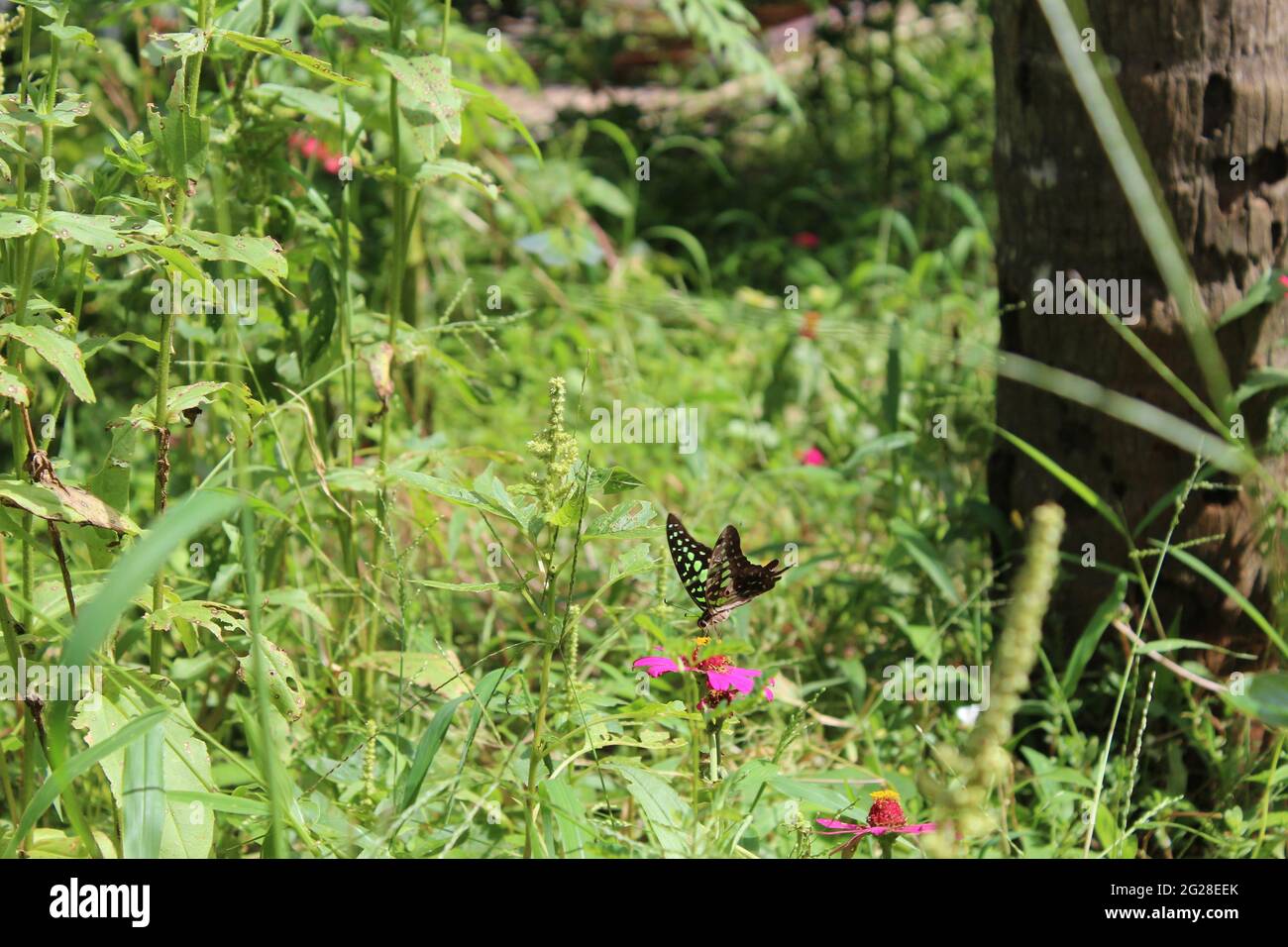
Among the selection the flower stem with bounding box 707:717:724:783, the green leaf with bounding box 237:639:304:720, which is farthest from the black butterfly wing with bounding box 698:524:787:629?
the green leaf with bounding box 237:639:304:720

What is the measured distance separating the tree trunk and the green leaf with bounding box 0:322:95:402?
1.61 metres

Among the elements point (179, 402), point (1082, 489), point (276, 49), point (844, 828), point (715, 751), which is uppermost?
point (276, 49)

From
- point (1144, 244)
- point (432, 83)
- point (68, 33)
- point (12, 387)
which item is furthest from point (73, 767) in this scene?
point (1144, 244)

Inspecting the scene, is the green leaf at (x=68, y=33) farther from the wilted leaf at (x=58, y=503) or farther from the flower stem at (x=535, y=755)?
the flower stem at (x=535, y=755)

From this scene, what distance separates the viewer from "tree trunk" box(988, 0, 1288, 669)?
2.08 meters

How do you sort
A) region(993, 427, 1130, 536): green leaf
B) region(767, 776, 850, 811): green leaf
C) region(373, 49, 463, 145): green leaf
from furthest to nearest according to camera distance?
region(993, 427, 1130, 536): green leaf, region(373, 49, 463, 145): green leaf, region(767, 776, 850, 811): green leaf

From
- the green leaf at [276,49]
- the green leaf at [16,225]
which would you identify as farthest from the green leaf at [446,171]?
the green leaf at [16,225]

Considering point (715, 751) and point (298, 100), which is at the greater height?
point (298, 100)

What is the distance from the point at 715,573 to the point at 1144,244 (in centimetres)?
107

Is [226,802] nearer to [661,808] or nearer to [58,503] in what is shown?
[58,503]

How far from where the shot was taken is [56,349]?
1.41 meters

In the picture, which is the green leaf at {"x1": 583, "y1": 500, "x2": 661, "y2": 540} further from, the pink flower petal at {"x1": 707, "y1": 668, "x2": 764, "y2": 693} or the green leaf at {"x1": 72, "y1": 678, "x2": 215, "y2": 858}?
the green leaf at {"x1": 72, "y1": 678, "x2": 215, "y2": 858}

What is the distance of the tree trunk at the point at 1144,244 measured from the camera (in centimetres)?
208
